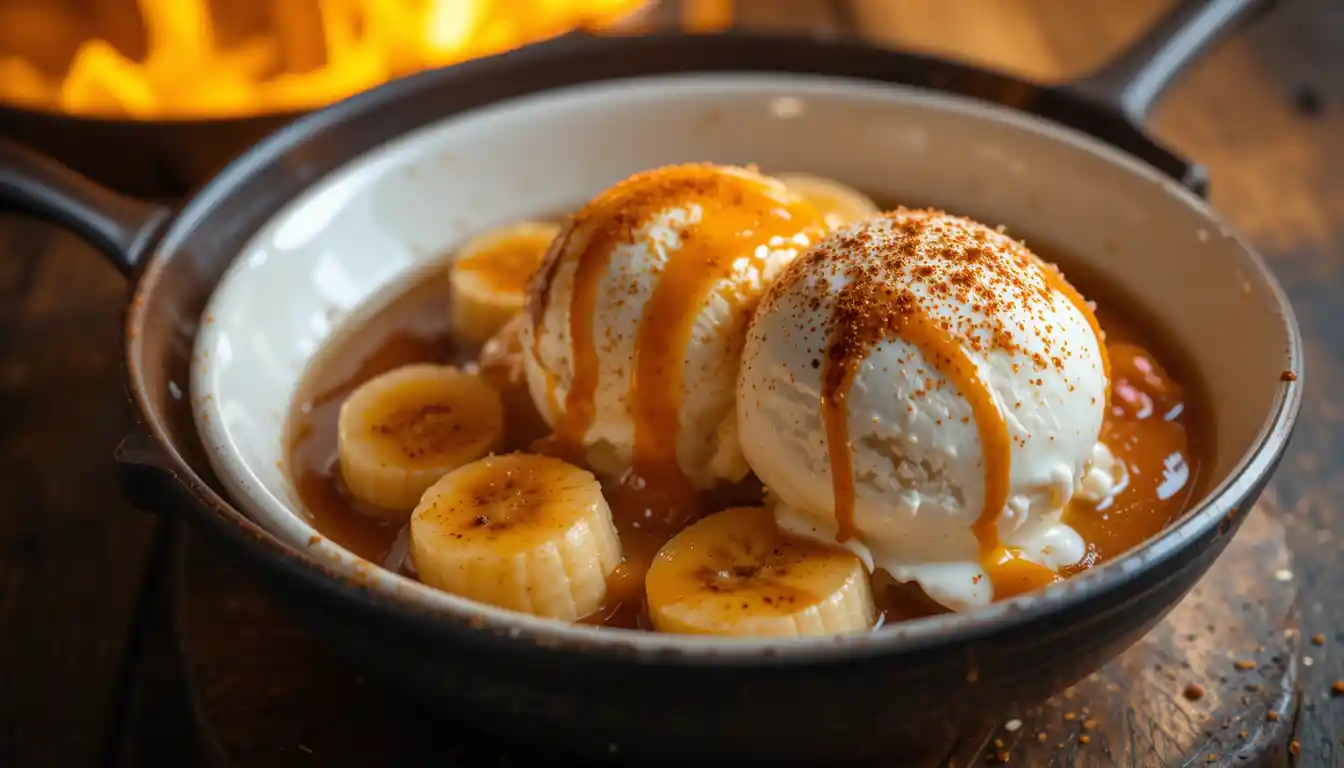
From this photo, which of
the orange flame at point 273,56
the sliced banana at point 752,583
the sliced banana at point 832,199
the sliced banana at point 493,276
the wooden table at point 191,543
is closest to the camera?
the sliced banana at point 752,583

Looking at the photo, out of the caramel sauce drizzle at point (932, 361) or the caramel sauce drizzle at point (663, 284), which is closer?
the caramel sauce drizzle at point (932, 361)

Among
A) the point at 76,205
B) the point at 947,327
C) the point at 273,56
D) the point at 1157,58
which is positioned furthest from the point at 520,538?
the point at 273,56

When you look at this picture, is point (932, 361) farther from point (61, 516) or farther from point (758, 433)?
point (61, 516)

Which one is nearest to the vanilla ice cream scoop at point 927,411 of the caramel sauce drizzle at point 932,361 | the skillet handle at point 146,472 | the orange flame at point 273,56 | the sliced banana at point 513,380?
the caramel sauce drizzle at point 932,361

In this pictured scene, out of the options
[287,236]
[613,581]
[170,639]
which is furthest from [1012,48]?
[170,639]

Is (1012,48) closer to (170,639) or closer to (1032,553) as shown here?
(1032,553)

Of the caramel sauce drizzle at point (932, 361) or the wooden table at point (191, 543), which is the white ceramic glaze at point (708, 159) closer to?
the wooden table at point (191, 543)

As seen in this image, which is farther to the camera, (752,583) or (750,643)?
(752,583)
